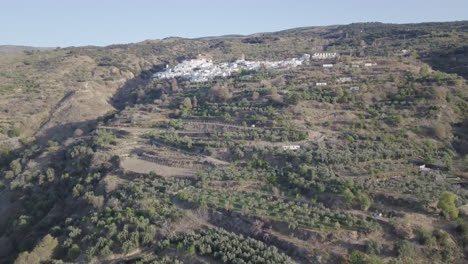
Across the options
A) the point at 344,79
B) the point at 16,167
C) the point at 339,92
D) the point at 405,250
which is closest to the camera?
the point at 405,250

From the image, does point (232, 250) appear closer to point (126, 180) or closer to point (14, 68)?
point (126, 180)

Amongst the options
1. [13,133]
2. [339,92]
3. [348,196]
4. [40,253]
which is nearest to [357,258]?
[348,196]

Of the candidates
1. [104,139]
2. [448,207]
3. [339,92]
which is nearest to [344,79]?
[339,92]

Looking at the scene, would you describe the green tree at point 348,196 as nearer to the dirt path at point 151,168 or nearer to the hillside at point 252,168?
the hillside at point 252,168

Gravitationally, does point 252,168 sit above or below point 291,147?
below

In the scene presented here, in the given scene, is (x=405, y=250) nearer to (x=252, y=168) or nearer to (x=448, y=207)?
(x=448, y=207)

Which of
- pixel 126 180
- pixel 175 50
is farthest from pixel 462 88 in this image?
pixel 175 50

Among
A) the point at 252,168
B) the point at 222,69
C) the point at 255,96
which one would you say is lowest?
the point at 252,168

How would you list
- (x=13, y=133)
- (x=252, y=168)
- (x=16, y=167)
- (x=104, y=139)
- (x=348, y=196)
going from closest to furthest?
(x=348, y=196) → (x=252, y=168) → (x=104, y=139) → (x=16, y=167) → (x=13, y=133)

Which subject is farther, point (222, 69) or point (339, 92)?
point (222, 69)
